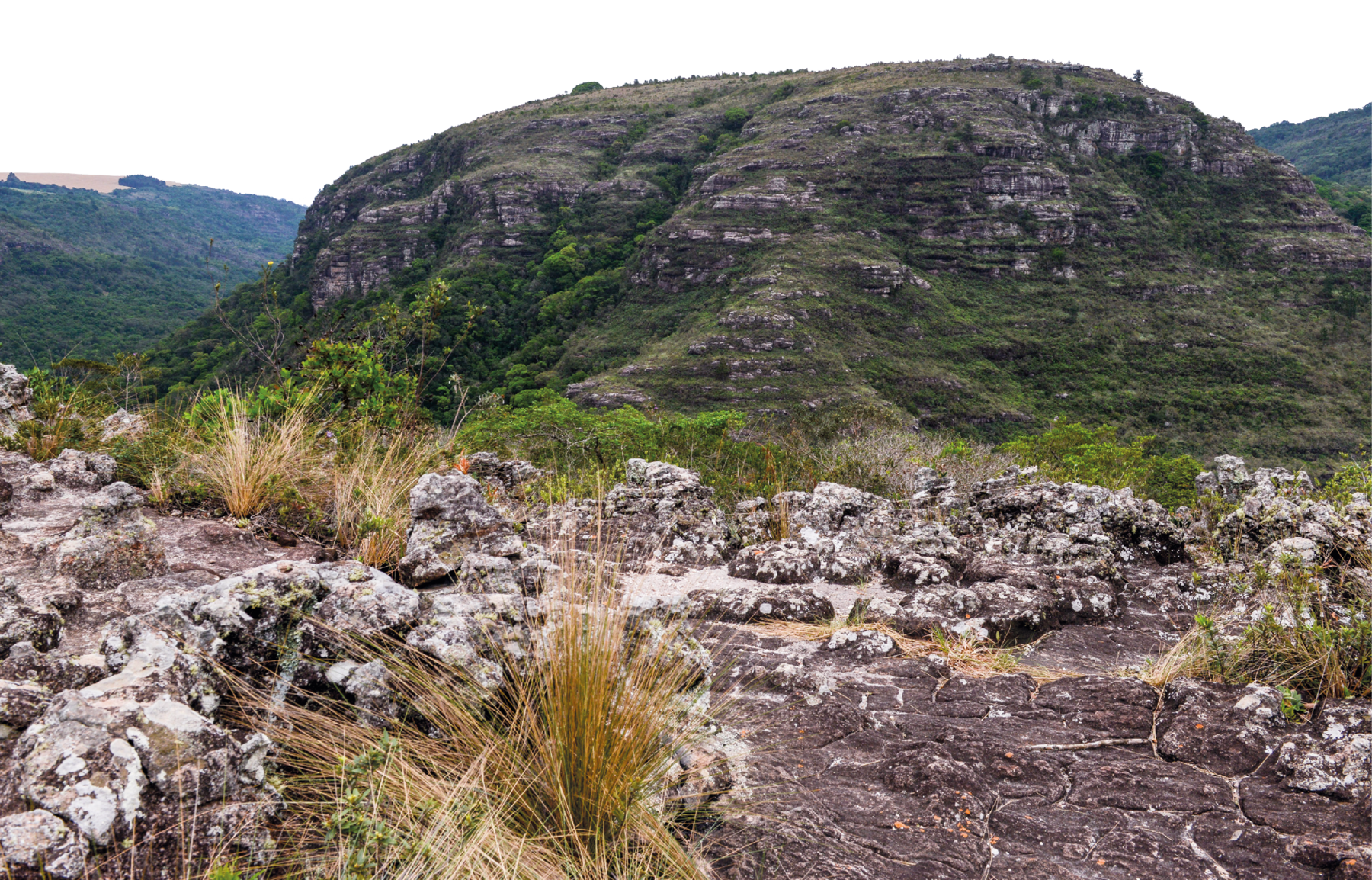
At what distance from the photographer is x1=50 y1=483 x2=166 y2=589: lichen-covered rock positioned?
272 cm

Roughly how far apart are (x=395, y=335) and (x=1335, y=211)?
10658 centimetres

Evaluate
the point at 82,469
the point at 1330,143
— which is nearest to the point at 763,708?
the point at 82,469

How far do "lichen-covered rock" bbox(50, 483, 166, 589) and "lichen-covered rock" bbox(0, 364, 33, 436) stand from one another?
235 centimetres

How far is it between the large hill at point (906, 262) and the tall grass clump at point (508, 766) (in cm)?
4591

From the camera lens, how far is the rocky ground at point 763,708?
1.58 metres

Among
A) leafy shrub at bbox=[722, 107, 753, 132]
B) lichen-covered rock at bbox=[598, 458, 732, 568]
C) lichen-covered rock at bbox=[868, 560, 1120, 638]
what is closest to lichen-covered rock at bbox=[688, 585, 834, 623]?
lichen-covered rock at bbox=[868, 560, 1120, 638]

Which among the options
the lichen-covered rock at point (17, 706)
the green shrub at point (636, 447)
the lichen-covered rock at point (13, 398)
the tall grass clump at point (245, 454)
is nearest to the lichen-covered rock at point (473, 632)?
the lichen-covered rock at point (17, 706)

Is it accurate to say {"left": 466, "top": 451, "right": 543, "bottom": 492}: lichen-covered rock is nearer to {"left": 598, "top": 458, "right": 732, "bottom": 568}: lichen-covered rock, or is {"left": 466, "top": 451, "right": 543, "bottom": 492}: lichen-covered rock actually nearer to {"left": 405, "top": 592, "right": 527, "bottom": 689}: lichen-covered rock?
{"left": 598, "top": 458, "right": 732, "bottom": 568}: lichen-covered rock

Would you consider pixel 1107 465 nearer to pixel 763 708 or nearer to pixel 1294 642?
pixel 1294 642

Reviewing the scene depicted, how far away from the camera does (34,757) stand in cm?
144

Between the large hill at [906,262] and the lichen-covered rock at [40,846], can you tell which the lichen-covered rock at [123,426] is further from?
the large hill at [906,262]

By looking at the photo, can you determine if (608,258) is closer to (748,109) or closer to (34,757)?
(748,109)

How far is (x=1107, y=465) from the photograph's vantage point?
1198cm

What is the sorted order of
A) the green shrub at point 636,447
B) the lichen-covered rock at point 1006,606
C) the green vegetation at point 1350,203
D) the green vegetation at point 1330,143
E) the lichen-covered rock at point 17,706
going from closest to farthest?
the lichen-covered rock at point 17,706, the lichen-covered rock at point 1006,606, the green shrub at point 636,447, the green vegetation at point 1350,203, the green vegetation at point 1330,143
